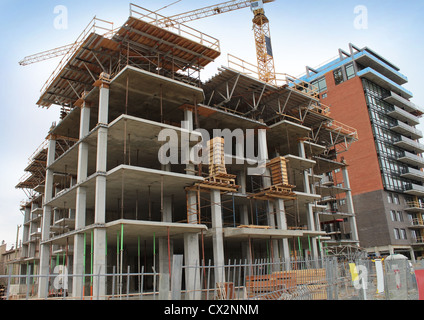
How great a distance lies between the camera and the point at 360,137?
2269 inches

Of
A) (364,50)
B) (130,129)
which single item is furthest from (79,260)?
(364,50)

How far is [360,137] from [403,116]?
12464mm

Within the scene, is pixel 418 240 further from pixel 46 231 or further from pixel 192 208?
pixel 46 231

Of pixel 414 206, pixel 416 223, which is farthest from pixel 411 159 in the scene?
pixel 416 223

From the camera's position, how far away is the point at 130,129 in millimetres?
23047

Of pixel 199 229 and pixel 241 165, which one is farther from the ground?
pixel 241 165

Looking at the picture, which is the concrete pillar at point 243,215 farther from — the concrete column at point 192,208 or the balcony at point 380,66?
the balcony at point 380,66

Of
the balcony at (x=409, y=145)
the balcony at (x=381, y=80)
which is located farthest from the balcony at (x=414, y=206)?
the balcony at (x=381, y=80)

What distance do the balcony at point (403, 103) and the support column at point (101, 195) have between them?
52.7 metres

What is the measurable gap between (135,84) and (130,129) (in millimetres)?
3334

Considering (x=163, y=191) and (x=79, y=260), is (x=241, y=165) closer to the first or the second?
(x=163, y=191)

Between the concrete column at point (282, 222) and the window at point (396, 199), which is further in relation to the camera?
the window at point (396, 199)

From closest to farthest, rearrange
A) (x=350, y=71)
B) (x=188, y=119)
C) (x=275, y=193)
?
(x=188, y=119) < (x=275, y=193) < (x=350, y=71)

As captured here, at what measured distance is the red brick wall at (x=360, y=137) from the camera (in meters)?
55.7
